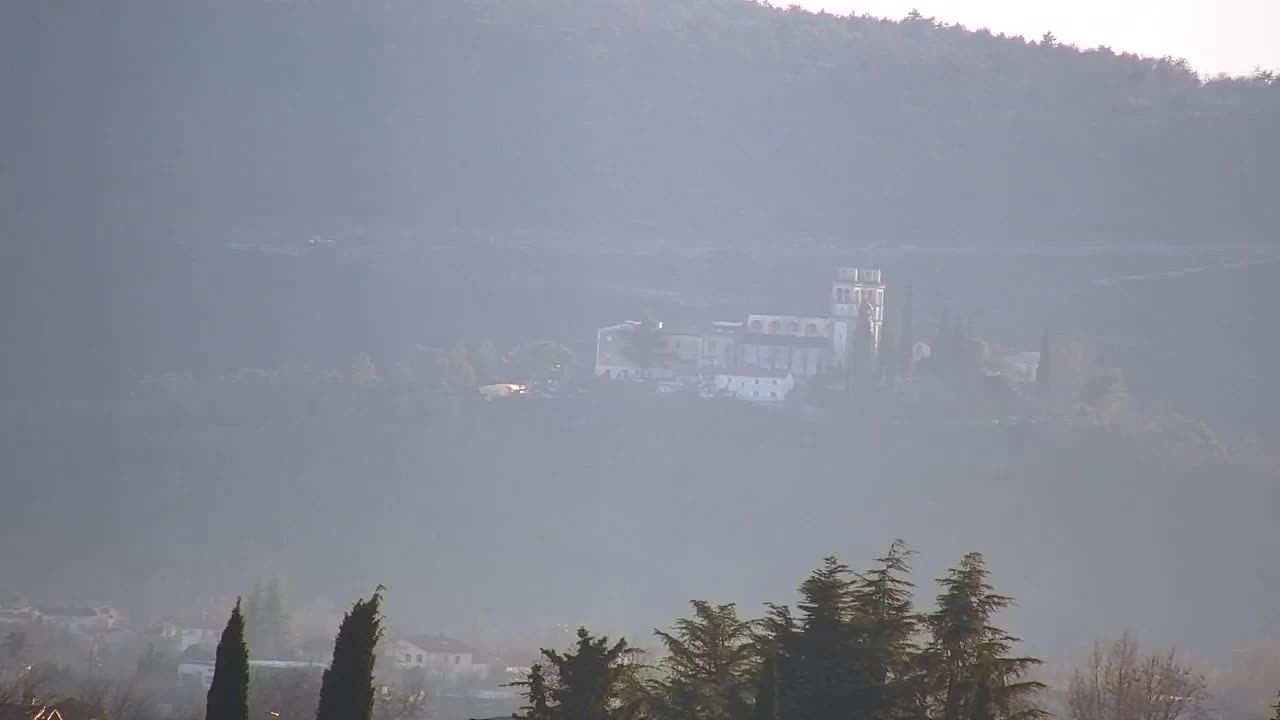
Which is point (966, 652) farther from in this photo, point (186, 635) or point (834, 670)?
point (186, 635)

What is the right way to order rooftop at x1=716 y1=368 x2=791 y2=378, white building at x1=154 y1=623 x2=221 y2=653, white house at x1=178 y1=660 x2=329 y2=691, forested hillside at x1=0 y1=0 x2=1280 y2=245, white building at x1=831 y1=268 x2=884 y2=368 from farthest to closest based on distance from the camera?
forested hillside at x1=0 y1=0 x2=1280 y2=245, white building at x1=831 y1=268 x2=884 y2=368, rooftop at x1=716 y1=368 x2=791 y2=378, white building at x1=154 y1=623 x2=221 y2=653, white house at x1=178 y1=660 x2=329 y2=691

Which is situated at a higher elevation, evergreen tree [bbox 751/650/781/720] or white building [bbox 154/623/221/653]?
white building [bbox 154/623/221/653]

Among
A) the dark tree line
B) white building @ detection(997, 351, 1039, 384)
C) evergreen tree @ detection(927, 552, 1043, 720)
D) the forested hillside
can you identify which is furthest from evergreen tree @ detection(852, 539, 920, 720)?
the forested hillside

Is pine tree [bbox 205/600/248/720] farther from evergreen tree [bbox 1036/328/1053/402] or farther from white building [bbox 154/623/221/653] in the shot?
evergreen tree [bbox 1036/328/1053/402]

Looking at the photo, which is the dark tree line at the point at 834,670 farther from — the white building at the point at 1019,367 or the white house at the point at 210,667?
the white building at the point at 1019,367

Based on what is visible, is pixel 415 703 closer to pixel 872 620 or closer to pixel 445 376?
pixel 872 620

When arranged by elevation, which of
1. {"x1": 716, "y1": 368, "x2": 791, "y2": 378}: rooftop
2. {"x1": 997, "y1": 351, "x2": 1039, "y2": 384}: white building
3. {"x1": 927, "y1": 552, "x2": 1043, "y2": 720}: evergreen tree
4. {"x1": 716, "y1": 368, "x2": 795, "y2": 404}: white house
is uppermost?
{"x1": 997, "y1": 351, "x2": 1039, "y2": 384}: white building

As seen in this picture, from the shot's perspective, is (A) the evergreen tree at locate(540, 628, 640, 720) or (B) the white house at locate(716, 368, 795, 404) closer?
(A) the evergreen tree at locate(540, 628, 640, 720)

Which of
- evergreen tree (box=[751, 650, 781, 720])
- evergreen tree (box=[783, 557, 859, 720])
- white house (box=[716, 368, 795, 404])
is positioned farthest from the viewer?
white house (box=[716, 368, 795, 404])
